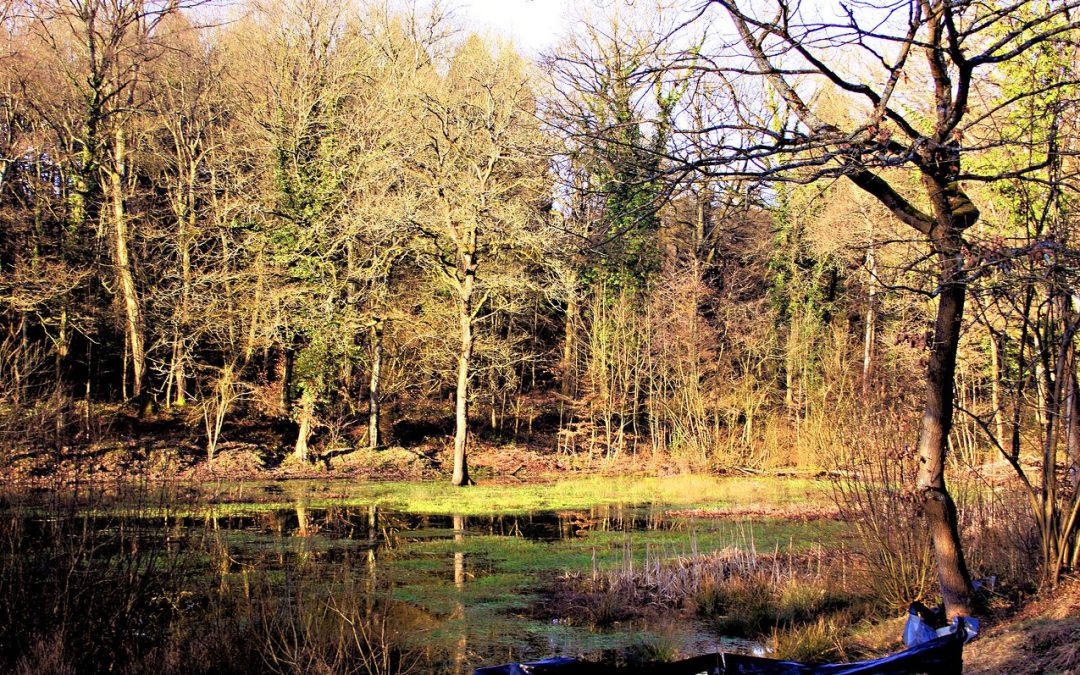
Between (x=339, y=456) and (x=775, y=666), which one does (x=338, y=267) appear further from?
(x=775, y=666)

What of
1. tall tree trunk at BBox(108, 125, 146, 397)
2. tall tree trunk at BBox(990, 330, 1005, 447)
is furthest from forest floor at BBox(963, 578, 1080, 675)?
tall tree trunk at BBox(108, 125, 146, 397)

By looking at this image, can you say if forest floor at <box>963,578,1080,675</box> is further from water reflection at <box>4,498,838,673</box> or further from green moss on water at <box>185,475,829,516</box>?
green moss on water at <box>185,475,829,516</box>

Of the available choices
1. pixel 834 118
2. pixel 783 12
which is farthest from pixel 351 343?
pixel 783 12

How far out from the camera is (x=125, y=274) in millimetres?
26500

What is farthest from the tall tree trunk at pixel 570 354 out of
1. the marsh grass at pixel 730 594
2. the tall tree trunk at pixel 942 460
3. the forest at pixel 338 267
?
the tall tree trunk at pixel 942 460

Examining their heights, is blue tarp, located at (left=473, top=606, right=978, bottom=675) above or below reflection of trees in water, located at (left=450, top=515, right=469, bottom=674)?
above

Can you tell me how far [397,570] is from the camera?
1202 centimetres

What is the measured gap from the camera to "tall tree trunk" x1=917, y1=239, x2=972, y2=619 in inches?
273

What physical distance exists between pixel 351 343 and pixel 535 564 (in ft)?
50.9

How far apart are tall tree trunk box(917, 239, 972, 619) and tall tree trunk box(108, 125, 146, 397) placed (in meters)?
24.3

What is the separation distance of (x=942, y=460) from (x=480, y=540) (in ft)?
31.1

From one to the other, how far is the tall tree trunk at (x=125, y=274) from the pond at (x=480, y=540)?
26.4ft

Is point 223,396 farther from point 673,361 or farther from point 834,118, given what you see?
point 834,118

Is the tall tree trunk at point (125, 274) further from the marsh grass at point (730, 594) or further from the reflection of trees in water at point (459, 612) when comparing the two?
the marsh grass at point (730, 594)
